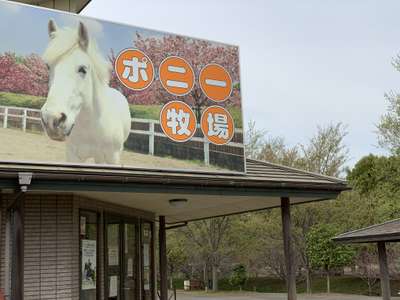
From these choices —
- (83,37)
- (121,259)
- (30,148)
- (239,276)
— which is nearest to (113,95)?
(83,37)

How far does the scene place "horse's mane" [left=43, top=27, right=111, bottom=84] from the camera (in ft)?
31.1

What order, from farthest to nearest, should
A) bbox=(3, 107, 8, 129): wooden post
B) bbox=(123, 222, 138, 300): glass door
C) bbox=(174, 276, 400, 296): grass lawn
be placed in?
bbox=(174, 276, 400, 296): grass lawn < bbox=(123, 222, 138, 300): glass door < bbox=(3, 107, 8, 129): wooden post

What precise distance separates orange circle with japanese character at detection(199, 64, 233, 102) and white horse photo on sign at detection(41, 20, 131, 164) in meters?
1.75

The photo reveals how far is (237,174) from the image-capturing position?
10.6 meters

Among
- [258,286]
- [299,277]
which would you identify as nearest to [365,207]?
[299,277]

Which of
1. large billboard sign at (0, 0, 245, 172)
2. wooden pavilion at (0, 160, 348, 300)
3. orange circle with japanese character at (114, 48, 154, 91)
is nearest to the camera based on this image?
wooden pavilion at (0, 160, 348, 300)

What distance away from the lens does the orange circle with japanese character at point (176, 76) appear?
10.5m

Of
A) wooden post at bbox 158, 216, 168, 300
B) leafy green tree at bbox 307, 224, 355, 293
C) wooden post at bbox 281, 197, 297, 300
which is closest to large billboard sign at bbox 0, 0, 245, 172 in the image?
wooden post at bbox 281, 197, 297, 300

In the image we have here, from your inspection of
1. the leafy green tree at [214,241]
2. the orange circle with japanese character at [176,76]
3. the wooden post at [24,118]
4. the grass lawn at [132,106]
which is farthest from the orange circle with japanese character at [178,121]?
the leafy green tree at [214,241]

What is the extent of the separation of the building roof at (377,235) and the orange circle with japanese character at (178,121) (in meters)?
6.07

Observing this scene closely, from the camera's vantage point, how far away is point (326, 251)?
95.8 ft

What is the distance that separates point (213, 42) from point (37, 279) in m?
5.61

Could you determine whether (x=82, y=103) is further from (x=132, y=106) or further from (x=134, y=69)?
(x=134, y=69)

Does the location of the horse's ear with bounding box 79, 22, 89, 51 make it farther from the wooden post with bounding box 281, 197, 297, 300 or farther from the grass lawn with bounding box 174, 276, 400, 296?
the grass lawn with bounding box 174, 276, 400, 296
